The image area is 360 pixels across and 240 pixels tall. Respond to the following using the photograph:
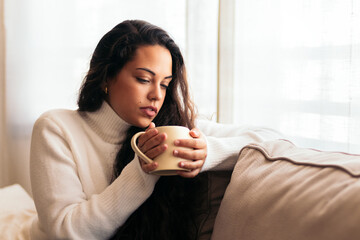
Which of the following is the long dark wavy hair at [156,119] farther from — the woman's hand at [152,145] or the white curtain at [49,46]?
the white curtain at [49,46]

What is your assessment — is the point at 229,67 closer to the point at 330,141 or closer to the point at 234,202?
the point at 330,141

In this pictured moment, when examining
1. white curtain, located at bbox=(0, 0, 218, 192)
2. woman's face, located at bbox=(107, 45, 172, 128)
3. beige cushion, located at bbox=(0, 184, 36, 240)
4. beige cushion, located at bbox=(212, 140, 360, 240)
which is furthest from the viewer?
white curtain, located at bbox=(0, 0, 218, 192)

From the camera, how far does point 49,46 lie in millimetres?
2379

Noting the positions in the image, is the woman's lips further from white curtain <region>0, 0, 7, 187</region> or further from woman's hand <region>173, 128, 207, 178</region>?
white curtain <region>0, 0, 7, 187</region>

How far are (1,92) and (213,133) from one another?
165cm

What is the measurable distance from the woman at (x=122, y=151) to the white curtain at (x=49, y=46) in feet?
3.63

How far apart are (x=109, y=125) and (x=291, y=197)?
67cm

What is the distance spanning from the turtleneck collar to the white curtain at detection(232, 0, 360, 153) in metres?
0.74

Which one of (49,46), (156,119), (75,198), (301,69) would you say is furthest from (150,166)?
(49,46)

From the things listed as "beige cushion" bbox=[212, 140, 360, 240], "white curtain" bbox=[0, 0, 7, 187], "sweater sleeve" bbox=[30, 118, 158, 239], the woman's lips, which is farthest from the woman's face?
"white curtain" bbox=[0, 0, 7, 187]

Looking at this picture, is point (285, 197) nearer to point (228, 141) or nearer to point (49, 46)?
point (228, 141)

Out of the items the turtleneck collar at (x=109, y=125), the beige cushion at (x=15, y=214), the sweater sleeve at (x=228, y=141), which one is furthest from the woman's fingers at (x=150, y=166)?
the beige cushion at (x=15, y=214)

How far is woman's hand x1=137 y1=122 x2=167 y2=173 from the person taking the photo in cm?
85

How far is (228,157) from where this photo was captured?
1035mm
